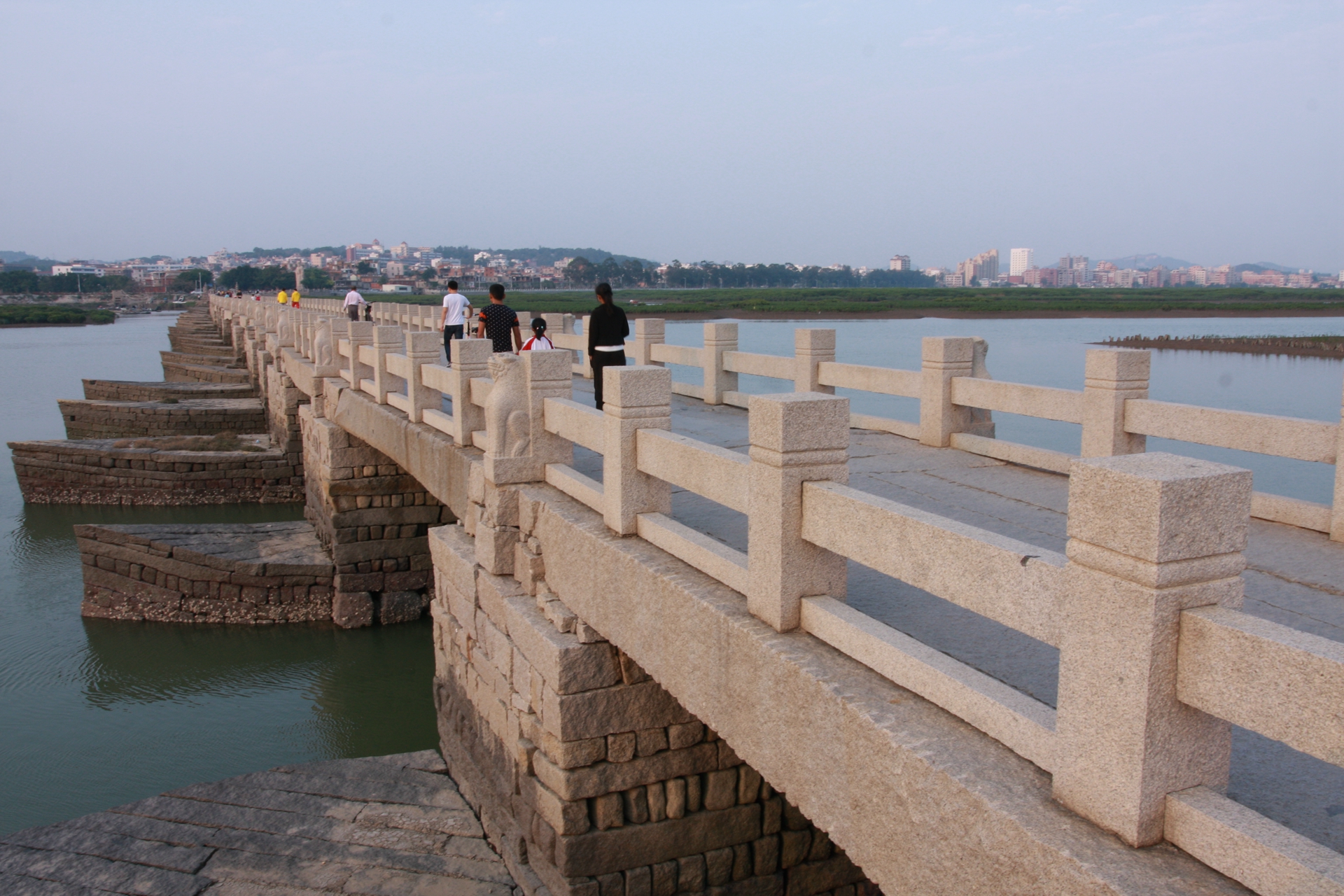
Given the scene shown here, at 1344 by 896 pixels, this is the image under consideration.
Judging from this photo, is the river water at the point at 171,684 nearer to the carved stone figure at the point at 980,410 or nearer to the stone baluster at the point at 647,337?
the stone baluster at the point at 647,337

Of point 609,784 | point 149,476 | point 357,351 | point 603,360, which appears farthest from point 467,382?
point 149,476

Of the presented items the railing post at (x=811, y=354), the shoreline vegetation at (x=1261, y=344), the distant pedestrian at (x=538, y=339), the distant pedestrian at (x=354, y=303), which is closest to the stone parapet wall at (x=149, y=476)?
the distant pedestrian at (x=354, y=303)

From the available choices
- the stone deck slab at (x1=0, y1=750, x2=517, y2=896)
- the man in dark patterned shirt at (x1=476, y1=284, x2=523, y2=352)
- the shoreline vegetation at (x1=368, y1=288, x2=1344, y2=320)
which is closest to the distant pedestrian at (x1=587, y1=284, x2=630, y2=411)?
the man in dark patterned shirt at (x1=476, y1=284, x2=523, y2=352)

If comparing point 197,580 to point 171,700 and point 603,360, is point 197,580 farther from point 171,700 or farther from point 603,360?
point 603,360

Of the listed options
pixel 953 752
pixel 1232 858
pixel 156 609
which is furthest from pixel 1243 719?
pixel 156 609

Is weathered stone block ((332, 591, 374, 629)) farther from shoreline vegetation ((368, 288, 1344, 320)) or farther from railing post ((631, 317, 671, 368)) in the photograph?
shoreline vegetation ((368, 288, 1344, 320))

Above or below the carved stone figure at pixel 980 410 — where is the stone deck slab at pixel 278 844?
below

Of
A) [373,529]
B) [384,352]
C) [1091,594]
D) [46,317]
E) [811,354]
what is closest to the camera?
[1091,594]

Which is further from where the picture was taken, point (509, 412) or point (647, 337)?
point (647, 337)

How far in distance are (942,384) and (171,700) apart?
30.8 feet

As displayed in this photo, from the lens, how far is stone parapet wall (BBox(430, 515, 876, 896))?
5504mm

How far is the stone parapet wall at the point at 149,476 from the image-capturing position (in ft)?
67.2

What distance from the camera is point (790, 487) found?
366 cm

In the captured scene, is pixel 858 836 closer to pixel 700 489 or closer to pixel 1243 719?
pixel 1243 719
